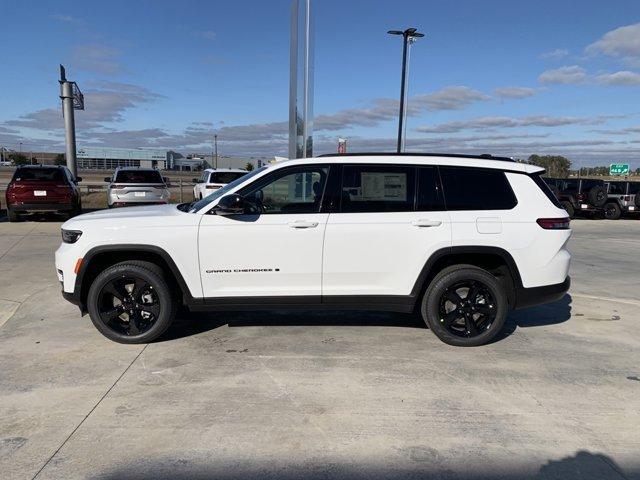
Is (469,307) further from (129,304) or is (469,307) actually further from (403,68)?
(403,68)

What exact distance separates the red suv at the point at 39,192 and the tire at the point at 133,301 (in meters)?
10.5

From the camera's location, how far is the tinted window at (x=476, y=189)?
474cm

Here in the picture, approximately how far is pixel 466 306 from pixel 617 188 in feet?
67.3

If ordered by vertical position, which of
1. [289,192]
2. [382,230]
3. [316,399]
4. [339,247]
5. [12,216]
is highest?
[289,192]

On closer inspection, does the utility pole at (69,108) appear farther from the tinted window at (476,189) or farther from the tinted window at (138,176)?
the tinted window at (476,189)

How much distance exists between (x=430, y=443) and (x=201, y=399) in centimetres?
170

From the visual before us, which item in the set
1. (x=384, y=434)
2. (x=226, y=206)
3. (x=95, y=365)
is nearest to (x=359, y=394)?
(x=384, y=434)

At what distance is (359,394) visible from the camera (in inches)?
150

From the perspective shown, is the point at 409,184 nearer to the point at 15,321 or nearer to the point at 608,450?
the point at 608,450

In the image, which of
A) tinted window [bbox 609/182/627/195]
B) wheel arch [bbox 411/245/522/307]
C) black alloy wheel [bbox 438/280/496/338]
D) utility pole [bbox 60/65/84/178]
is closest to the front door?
wheel arch [bbox 411/245/522/307]

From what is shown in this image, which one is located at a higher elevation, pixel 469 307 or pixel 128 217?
pixel 128 217

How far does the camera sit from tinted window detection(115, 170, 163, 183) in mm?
14805

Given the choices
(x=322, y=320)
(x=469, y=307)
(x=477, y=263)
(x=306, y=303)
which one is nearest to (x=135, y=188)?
(x=322, y=320)

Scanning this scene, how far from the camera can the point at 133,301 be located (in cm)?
472
